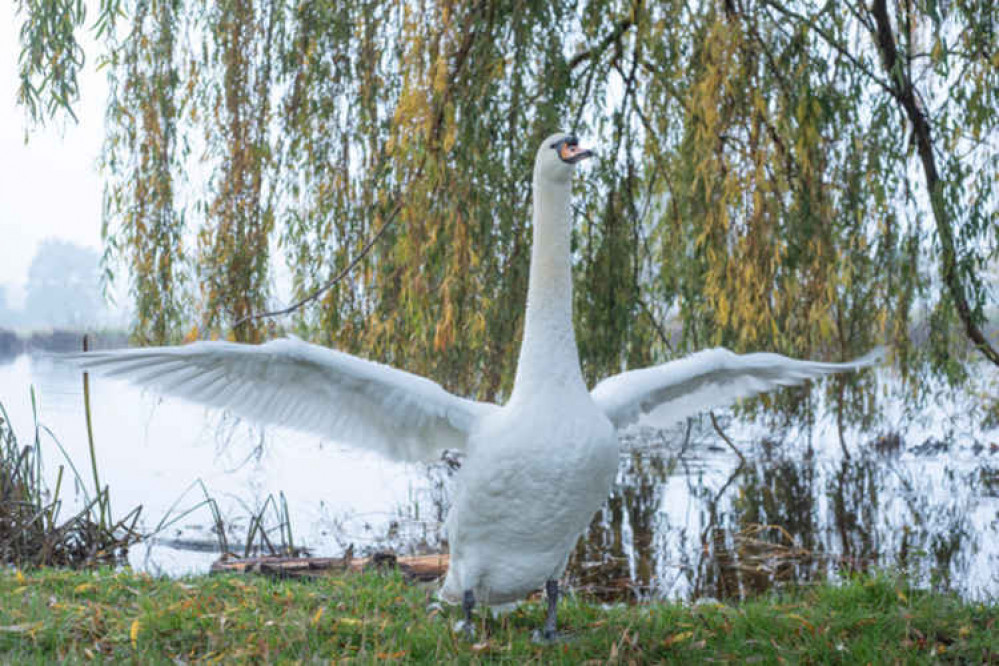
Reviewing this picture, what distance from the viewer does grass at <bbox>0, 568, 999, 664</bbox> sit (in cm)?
319

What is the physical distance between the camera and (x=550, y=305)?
3.46 metres

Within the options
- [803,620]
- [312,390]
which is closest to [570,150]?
[312,390]

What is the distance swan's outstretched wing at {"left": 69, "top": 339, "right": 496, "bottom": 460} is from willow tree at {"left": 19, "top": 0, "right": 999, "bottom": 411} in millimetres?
875

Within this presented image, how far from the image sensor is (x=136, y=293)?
596 centimetres

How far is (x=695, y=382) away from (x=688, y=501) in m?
4.26

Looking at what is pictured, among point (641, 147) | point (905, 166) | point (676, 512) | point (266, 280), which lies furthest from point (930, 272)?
point (266, 280)

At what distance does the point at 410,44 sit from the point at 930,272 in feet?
10.5

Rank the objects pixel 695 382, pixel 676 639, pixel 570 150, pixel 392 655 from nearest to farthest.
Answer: pixel 392 655 → pixel 676 639 → pixel 570 150 → pixel 695 382

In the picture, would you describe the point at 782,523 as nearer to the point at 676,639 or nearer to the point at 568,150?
the point at 676,639

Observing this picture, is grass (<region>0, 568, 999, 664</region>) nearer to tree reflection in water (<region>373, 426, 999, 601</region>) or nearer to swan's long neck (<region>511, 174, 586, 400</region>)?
swan's long neck (<region>511, 174, 586, 400</region>)

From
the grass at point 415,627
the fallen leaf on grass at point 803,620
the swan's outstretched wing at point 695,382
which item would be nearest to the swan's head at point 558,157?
the swan's outstretched wing at point 695,382

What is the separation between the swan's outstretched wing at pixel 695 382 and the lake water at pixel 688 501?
1.31 metres

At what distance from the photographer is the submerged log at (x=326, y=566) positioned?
16.0 feet

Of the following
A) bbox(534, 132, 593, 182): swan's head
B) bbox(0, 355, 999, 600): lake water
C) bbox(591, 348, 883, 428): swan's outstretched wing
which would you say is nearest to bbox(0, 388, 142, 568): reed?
bbox(0, 355, 999, 600): lake water
